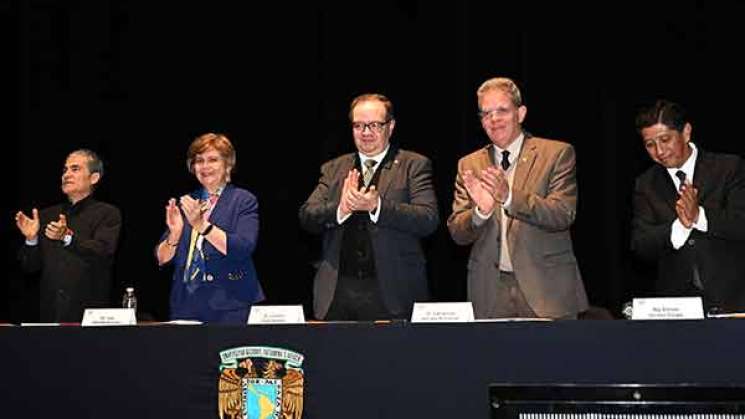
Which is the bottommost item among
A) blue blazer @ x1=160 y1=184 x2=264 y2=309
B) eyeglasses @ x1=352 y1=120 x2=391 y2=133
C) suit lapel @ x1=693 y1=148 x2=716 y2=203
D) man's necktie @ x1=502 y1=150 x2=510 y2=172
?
blue blazer @ x1=160 y1=184 x2=264 y2=309

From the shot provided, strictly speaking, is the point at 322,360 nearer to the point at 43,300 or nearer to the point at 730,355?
the point at 730,355

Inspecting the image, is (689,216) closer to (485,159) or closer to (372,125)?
(485,159)

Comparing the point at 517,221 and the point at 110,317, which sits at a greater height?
the point at 517,221

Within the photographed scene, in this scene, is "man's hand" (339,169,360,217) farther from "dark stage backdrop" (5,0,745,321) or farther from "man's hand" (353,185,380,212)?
"dark stage backdrop" (5,0,745,321)

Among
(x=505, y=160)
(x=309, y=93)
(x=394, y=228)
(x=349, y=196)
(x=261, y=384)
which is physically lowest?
(x=261, y=384)

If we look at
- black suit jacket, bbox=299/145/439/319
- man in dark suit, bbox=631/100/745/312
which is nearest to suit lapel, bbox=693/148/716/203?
man in dark suit, bbox=631/100/745/312

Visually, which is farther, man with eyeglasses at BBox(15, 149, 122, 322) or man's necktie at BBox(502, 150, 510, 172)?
man with eyeglasses at BBox(15, 149, 122, 322)

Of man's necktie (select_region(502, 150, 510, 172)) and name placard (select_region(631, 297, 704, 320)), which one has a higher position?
man's necktie (select_region(502, 150, 510, 172))

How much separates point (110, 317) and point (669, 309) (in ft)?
5.41

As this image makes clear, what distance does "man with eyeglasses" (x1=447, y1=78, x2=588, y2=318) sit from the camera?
3.13m

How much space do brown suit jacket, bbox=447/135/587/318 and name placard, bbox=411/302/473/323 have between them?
52 cm

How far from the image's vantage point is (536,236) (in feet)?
10.5

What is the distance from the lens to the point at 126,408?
2.83 m

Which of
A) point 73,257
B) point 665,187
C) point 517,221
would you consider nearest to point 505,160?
point 517,221
